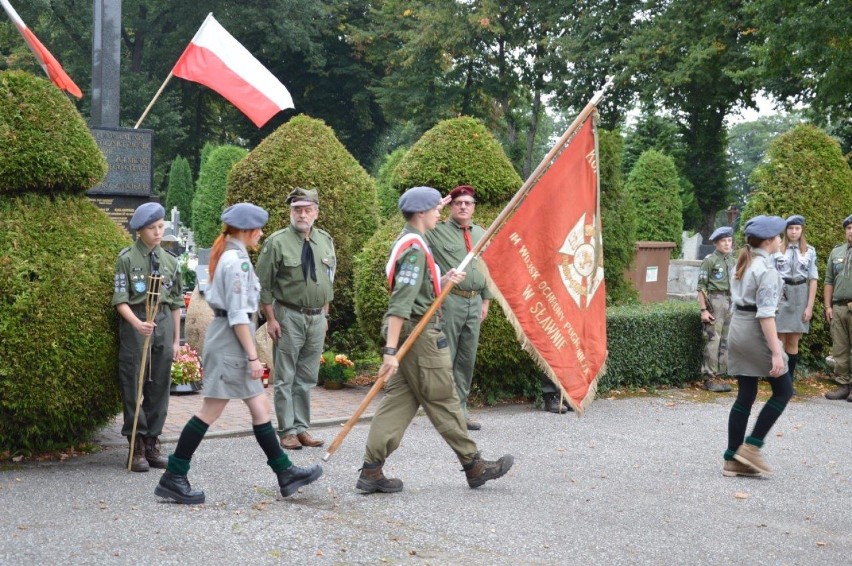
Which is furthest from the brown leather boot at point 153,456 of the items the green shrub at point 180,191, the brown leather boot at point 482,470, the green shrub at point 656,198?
the green shrub at point 180,191

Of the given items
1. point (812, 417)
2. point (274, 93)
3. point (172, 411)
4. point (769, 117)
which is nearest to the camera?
point (172, 411)

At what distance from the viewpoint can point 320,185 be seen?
11.7 metres

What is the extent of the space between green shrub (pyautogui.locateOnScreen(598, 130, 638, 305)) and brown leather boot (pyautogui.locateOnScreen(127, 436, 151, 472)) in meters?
6.93

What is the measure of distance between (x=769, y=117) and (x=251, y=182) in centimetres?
11051

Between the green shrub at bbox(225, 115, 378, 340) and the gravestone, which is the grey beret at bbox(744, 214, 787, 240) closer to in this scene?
the green shrub at bbox(225, 115, 378, 340)

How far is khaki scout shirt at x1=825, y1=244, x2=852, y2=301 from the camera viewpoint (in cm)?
1152

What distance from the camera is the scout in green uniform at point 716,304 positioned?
11688 mm

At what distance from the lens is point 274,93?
1286 centimetres

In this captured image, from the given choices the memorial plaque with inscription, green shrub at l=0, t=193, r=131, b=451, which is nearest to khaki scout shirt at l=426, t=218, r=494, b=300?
green shrub at l=0, t=193, r=131, b=451

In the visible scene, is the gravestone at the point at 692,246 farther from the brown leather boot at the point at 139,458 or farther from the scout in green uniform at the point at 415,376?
the brown leather boot at the point at 139,458

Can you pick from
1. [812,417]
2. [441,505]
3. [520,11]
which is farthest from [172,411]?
[520,11]

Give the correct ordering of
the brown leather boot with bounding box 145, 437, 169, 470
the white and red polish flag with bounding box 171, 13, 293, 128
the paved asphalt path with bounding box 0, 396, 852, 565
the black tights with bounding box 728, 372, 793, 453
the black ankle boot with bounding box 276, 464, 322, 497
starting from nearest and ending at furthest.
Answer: the paved asphalt path with bounding box 0, 396, 852, 565, the black ankle boot with bounding box 276, 464, 322, 497, the brown leather boot with bounding box 145, 437, 169, 470, the black tights with bounding box 728, 372, 793, 453, the white and red polish flag with bounding box 171, 13, 293, 128

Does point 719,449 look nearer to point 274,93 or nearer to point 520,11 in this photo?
point 274,93

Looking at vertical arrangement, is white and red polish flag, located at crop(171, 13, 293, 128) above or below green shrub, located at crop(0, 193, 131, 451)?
above
